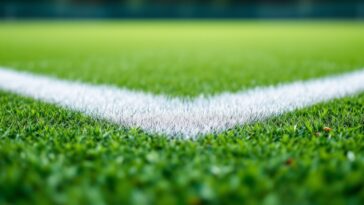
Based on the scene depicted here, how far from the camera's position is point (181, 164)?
1.60 m

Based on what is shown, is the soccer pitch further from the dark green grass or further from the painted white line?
the painted white line

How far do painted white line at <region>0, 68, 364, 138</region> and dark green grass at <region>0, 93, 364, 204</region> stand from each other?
0.59 ft

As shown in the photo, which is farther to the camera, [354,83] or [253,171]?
[354,83]

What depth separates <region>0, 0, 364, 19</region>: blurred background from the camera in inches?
1024

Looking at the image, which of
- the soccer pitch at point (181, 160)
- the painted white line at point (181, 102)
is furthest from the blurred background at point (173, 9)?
the soccer pitch at point (181, 160)

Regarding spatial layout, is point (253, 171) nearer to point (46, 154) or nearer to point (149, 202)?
point (149, 202)

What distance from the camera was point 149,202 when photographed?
4.15ft

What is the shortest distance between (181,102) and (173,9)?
25067 mm

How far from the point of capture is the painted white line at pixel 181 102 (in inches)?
89.2

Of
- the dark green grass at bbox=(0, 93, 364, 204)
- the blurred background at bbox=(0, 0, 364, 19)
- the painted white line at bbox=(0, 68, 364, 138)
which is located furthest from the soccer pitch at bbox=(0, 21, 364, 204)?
the blurred background at bbox=(0, 0, 364, 19)

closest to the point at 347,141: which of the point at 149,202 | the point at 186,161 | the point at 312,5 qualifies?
Answer: the point at 186,161

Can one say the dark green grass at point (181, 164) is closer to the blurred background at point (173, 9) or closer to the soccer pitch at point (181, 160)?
the soccer pitch at point (181, 160)

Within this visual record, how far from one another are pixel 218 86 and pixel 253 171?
2.02 meters

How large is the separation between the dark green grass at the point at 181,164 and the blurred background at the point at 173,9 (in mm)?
25261
